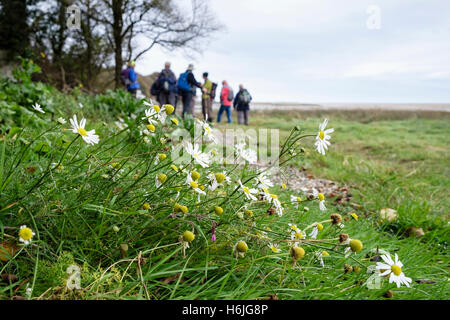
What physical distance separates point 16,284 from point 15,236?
22 centimetres

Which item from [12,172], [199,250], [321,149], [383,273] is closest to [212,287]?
[199,250]

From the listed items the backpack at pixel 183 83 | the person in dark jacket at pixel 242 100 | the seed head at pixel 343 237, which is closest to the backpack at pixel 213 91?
the person in dark jacket at pixel 242 100

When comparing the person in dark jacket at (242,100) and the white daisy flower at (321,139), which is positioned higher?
the person in dark jacket at (242,100)

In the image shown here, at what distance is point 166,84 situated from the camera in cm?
942

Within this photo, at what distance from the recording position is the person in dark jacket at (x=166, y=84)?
943 cm

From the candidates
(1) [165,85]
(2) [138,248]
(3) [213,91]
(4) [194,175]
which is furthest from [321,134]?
(3) [213,91]

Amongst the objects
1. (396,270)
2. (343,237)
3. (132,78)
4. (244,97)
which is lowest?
(396,270)

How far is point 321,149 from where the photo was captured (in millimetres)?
1407

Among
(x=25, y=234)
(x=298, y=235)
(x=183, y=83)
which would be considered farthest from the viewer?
(x=183, y=83)

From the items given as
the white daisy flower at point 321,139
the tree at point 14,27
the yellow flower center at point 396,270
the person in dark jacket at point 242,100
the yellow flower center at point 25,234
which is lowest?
the yellow flower center at point 396,270

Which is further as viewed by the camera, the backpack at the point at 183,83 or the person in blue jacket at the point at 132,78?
the person in blue jacket at the point at 132,78

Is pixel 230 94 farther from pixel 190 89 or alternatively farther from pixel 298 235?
pixel 298 235

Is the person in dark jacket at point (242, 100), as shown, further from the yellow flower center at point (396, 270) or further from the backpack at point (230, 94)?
the yellow flower center at point (396, 270)
